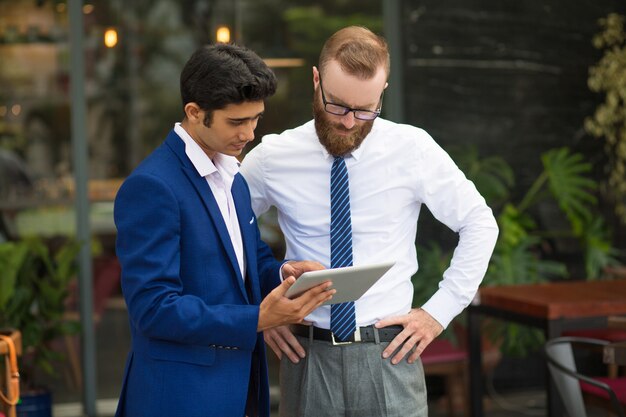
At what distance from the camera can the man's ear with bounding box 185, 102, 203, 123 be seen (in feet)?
8.16

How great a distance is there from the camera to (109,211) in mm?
6453

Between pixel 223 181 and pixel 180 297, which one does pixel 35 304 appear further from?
pixel 180 297

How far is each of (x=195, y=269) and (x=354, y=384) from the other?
640 mm

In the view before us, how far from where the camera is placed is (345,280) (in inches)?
98.3

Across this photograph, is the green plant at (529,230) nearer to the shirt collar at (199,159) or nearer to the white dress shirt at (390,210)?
the white dress shirt at (390,210)

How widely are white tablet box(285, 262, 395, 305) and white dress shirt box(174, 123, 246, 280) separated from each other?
9.4 inches

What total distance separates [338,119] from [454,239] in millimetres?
3548

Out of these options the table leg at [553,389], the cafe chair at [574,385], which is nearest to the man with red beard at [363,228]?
the cafe chair at [574,385]

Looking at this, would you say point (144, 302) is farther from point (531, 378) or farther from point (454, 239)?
point (531, 378)

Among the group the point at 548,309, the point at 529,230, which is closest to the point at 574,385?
the point at 548,309

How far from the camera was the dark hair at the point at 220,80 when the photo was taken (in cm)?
→ 245

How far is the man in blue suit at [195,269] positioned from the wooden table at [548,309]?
2124mm

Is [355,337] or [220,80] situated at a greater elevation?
[220,80]

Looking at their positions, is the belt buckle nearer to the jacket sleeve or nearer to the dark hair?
the jacket sleeve
